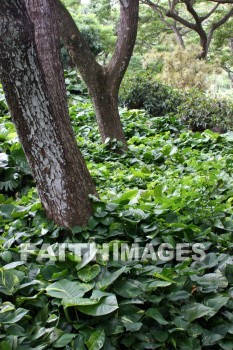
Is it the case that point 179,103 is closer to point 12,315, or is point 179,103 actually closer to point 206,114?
point 206,114

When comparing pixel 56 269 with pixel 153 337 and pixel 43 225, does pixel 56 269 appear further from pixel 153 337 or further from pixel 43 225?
pixel 153 337

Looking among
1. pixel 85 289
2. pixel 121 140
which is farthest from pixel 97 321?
pixel 121 140

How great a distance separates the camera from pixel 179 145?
5371mm

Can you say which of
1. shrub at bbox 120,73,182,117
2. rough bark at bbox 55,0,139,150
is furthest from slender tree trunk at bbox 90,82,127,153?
shrub at bbox 120,73,182,117

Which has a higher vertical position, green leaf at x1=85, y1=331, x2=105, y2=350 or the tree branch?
the tree branch

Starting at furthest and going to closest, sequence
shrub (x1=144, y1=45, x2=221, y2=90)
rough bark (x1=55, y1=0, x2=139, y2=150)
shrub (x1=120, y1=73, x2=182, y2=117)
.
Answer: shrub (x1=144, y1=45, x2=221, y2=90)
shrub (x1=120, y1=73, x2=182, y2=117)
rough bark (x1=55, y1=0, x2=139, y2=150)

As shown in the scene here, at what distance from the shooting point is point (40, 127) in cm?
253

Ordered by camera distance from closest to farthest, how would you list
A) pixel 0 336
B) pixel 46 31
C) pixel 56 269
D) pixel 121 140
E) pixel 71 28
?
pixel 0 336
pixel 56 269
pixel 46 31
pixel 71 28
pixel 121 140

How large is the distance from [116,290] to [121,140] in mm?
3162

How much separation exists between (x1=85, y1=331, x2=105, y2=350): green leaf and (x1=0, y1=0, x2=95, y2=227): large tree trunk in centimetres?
86

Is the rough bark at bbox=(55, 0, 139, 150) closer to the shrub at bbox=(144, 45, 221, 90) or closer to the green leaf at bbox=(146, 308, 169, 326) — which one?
the green leaf at bbox=(146, 308, 169, 326)

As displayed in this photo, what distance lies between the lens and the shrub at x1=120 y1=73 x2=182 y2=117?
7468mm

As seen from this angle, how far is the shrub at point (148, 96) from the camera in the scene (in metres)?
7.47

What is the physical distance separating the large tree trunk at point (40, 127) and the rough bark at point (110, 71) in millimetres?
2130
